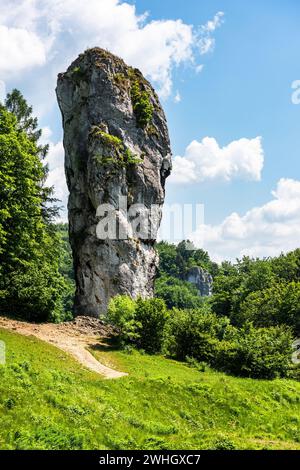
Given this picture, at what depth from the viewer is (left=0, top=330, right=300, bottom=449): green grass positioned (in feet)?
41.6

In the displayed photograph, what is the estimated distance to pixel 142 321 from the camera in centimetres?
3123

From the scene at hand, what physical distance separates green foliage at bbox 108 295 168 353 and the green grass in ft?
13.0

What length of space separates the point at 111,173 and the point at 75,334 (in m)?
16.5

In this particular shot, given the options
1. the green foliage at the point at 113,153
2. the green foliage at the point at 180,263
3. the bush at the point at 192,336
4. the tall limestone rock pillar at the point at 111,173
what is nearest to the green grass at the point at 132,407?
the bush at the point at 192,336

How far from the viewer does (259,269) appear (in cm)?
6750

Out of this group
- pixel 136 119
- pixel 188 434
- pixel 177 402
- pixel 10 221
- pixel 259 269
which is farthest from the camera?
pixel 259 269

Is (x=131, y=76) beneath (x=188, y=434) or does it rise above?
above

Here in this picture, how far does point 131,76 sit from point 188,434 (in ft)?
139

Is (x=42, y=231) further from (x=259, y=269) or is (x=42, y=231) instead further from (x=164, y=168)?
(x=259, y=269)

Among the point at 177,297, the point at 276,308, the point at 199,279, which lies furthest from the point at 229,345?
the point at 199,279

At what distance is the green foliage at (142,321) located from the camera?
30.7 m

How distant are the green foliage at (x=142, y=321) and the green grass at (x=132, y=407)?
3977 millimetres

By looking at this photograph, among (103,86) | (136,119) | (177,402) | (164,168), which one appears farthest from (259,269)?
(177,402)

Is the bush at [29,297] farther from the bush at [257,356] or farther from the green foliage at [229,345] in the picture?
the bush at [257,356]
